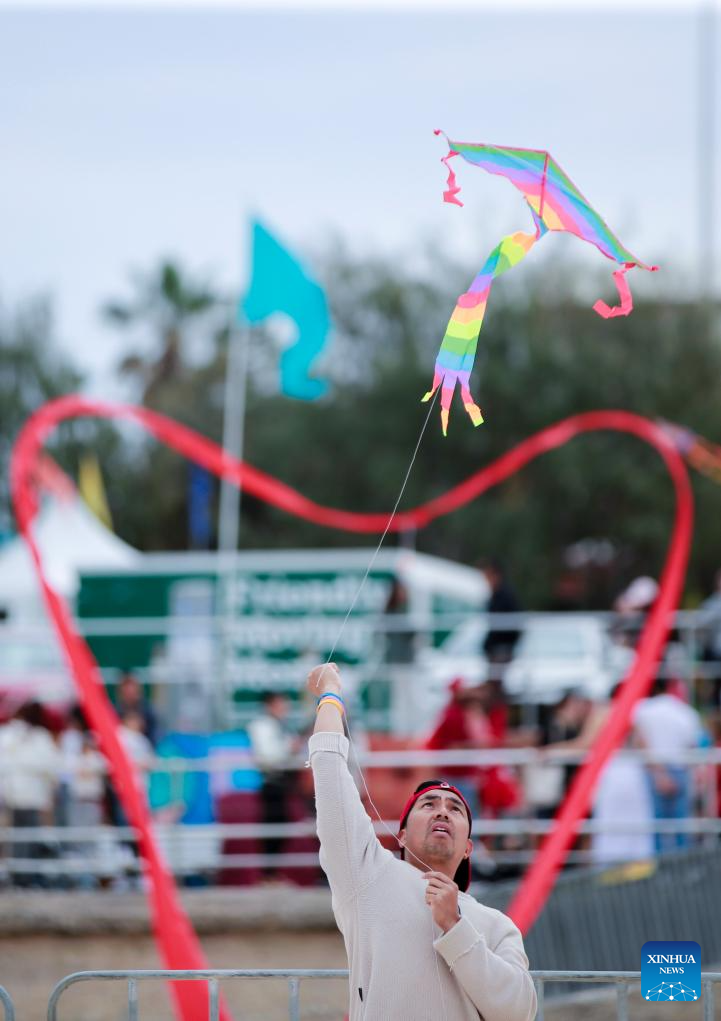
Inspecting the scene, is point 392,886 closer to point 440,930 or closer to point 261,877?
point 440,930

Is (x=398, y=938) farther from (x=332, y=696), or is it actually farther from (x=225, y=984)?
(x=225, y=984)

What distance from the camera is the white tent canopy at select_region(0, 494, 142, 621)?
16.7 m

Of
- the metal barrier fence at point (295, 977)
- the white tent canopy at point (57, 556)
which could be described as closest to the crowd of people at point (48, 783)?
the white tent canopy at point (57, 556)

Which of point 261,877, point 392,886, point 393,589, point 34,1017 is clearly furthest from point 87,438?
point 392,886

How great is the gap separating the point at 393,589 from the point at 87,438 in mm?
26838

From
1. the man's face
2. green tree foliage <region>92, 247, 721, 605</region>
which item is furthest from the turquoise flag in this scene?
green tree foliage <region>92, 247, 721, 605</region>

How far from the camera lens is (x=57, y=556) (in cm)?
1698

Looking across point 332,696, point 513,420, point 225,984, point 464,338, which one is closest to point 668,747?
point 225,984

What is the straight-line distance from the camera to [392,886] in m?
3.30

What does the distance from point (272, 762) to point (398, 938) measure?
282 inches

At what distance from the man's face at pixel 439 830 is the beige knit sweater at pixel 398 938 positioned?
0.05 metres

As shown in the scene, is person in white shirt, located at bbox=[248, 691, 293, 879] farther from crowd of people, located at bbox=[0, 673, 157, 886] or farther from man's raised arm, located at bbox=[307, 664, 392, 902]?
man's raised arm, located at bbox=[307, 664, 392, 902]

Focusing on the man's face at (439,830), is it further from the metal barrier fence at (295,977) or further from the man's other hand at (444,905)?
the metal barrier fence at (295,977)

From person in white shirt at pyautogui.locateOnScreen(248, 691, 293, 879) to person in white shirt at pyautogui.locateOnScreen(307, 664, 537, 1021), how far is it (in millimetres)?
7055
